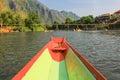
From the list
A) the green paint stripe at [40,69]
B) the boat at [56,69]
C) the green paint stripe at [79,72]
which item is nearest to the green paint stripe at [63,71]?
the boat at [56,69]

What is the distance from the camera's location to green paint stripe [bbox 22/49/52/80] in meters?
11.2

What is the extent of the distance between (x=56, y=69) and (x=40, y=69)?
6.05ft

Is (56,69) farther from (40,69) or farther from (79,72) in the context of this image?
(79,72)

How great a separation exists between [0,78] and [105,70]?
27.3 feet

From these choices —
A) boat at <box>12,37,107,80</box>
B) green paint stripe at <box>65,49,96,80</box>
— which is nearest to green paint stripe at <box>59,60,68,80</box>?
boat at <box>12,37,107,80</box>

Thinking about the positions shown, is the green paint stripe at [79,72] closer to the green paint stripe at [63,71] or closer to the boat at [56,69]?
the boat at [56,69]

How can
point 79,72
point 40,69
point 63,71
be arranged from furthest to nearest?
point 63,71 → point 40,69 → point 79,72

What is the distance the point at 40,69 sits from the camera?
12.7 m

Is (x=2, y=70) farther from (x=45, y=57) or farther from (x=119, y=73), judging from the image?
(x=119, y=73)

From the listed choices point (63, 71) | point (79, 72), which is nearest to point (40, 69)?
point (63, 71)

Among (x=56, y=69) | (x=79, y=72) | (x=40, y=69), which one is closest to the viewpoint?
(x=79, y=72)

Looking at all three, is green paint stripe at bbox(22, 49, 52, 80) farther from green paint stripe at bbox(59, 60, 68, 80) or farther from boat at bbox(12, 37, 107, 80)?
green paint stripe at bbox(59, 60, 68, 80)

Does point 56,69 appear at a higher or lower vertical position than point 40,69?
lower

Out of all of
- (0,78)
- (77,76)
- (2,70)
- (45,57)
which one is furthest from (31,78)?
(2,70)
